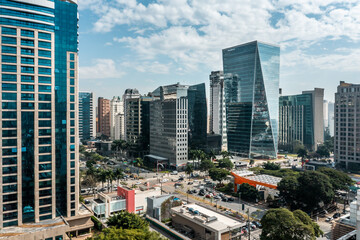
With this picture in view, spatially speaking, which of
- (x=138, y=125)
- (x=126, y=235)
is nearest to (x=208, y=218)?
(x=126, y=235)

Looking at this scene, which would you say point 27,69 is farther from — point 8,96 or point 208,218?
point 208,218

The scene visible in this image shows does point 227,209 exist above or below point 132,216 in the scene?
below

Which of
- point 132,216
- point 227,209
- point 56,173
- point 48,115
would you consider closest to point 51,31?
point 48,115

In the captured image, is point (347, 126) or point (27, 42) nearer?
point (27, 42)

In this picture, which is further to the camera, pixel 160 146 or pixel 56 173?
pixel 160 146

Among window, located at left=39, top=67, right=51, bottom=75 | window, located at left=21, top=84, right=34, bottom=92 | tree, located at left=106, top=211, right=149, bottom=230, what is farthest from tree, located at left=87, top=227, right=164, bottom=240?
window, located at left=39, top=67, right=51, bottom=75

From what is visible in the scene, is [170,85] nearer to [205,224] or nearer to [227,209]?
[227,209]

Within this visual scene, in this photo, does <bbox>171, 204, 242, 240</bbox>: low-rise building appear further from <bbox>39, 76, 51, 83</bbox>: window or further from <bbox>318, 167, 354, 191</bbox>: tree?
<bbox>39, 76, 51, 83</bbox>: window

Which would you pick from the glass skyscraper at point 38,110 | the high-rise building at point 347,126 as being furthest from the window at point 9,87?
the high-rise building at point 347,126
